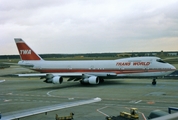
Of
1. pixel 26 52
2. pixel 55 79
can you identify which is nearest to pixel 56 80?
pixel 55 79

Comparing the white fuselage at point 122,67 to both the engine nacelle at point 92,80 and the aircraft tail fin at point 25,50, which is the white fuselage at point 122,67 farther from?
the aircraft tail fin at point 25,50

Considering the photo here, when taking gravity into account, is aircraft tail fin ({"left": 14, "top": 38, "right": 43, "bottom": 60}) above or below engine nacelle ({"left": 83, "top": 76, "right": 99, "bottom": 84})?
above

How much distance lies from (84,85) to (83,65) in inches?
135

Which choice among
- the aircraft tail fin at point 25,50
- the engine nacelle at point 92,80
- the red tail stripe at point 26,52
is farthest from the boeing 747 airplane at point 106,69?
the aircraft tail fin at point 25,50

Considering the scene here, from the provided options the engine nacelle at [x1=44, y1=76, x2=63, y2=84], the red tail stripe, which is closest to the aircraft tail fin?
the red tail stripe

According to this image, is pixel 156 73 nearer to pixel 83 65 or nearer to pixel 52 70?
pixel 83 65

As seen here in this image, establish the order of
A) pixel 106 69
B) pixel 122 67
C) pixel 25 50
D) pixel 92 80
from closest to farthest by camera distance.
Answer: pixel 92 80
pixel 122 67
pixel 106 69
pixel 25 50

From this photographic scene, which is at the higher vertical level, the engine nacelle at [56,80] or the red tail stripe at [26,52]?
the red tail stripe at [26,52]

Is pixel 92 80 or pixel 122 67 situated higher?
pixel 122 67

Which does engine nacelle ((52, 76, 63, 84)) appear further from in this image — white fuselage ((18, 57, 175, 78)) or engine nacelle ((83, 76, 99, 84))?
white fuselage ((18, 57, 175, 78))

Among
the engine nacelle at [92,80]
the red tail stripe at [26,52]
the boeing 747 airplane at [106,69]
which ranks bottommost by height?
the engine nacelle at [92,80]

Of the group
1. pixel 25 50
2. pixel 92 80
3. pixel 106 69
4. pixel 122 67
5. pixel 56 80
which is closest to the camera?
pixel 56 80

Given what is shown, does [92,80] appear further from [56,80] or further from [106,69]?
[56,80]

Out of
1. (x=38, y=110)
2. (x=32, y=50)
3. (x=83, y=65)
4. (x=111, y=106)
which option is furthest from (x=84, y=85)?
(x=38, y=110)
